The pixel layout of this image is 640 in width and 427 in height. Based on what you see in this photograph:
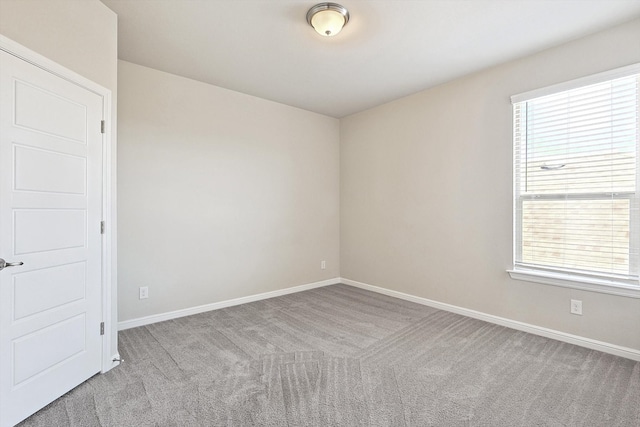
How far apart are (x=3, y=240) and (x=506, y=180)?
402 centimetres

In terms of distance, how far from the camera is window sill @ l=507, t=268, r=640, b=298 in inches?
96.6

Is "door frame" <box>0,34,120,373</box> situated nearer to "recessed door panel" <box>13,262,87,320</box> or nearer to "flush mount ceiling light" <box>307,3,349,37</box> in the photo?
"recessed door panel" <box>13,262,87,320</box>

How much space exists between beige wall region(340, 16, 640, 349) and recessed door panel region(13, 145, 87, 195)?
350cm

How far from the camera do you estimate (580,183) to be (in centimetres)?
271

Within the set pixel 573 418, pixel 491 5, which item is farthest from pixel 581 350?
pixel 491 5

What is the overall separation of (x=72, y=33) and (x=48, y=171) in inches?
37.8

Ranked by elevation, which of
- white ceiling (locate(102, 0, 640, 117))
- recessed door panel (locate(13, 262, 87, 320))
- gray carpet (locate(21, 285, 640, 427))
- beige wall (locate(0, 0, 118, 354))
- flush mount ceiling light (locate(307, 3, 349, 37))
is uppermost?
white ceiling (locate(102, 0, 640, 117))

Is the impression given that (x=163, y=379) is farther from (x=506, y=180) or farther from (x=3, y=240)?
(x=506, y=180)

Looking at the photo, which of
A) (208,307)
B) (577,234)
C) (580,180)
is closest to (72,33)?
(208,307)

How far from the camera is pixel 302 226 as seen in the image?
15.3 ft

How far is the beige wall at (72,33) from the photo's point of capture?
1.71m

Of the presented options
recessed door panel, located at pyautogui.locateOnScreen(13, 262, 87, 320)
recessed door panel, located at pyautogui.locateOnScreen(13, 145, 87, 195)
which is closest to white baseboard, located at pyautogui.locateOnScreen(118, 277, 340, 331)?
recessed door panel, located at pyautogui.locateOnScreen(13, 262, 87, 320)

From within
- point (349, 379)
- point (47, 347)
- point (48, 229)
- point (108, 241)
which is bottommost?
point (349, 379)

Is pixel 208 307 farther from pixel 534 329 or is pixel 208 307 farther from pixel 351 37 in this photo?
pixel 534 329
